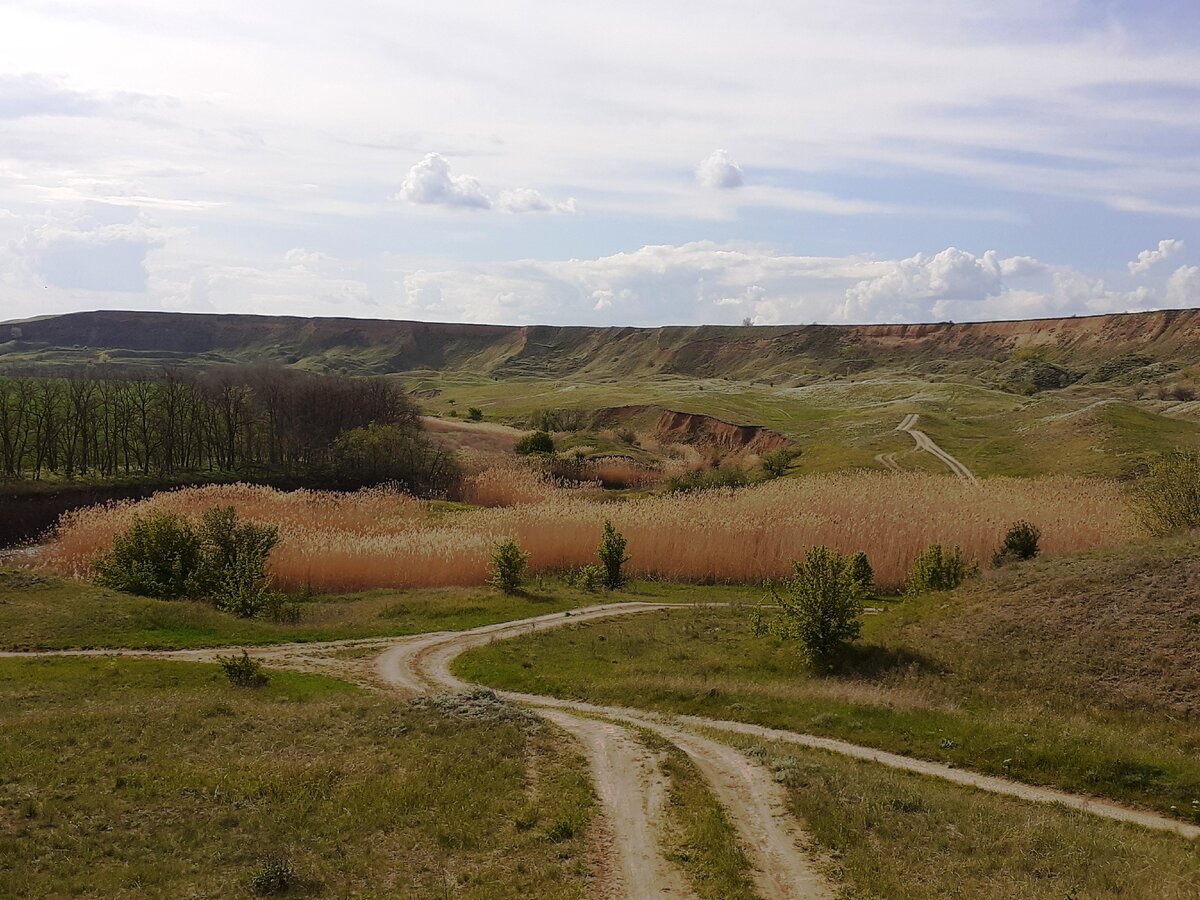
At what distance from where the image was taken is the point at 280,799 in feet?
44.3

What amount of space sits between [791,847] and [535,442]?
6545 cm

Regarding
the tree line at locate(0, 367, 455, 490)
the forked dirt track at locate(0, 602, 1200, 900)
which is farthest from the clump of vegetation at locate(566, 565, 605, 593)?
the tree line at locate(0, 367, 455, 490)

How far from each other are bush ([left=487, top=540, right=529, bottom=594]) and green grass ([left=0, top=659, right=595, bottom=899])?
14647 mm

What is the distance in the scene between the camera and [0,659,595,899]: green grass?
1106 cm

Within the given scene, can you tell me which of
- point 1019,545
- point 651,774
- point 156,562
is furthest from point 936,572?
point 156,562

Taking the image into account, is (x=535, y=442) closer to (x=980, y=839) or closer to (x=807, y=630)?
(x=807, y=630)

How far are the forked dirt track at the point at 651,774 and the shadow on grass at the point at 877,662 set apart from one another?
469cm

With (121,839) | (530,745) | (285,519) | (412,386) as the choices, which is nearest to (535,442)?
(285,519)

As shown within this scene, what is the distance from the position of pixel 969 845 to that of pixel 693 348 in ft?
539

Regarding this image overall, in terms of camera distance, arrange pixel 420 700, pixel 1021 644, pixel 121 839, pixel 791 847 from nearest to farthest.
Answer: pixel 121 839, pixel 791 847, pixel 420 700, pixel 1021 644

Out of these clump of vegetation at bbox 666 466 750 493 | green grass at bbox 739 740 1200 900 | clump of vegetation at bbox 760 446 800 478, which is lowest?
green grass at bbox 739 740 1200 900

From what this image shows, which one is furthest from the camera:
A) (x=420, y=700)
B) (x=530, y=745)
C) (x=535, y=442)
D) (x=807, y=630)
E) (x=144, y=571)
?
(x=535, y=442)

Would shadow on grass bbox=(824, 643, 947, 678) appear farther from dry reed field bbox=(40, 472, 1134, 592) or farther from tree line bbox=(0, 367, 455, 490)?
tree line bbox=(0, 367, 455, 490)

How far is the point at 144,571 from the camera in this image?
3212 centimetres
